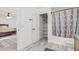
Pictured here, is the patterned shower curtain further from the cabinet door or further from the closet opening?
the cabinet door

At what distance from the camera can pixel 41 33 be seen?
5332 mm

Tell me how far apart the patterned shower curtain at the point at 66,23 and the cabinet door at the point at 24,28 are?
1.29 m

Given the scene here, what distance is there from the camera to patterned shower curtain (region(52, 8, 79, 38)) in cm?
409

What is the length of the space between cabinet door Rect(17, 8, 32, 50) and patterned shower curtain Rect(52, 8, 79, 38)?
1291mm

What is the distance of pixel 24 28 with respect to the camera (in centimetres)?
392

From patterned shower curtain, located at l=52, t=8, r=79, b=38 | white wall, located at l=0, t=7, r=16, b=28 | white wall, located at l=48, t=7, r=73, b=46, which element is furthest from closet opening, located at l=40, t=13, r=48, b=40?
white wall, located at l=0, t=7, r=16, b=28

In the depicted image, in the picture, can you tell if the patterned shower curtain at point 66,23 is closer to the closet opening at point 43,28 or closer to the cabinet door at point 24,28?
the closet opening at point 43,28

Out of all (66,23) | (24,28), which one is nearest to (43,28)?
(66,23)

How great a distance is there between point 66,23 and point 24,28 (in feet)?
5.94

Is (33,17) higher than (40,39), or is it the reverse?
(33,17)

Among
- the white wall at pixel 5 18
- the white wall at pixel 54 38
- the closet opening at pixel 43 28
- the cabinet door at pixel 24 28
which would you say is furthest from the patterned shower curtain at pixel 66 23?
the white wall at pixel 5 18
